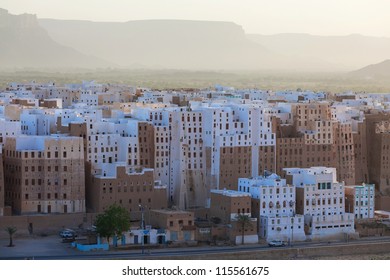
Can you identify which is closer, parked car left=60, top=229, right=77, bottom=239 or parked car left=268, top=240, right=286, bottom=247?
parked car left=60, top=229, right=77, bottom=239

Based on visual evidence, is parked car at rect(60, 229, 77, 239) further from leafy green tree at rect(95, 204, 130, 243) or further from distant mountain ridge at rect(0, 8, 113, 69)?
distant mountain ridge at rect(0, 8, 113, 69)

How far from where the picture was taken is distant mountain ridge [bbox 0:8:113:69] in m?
34.6

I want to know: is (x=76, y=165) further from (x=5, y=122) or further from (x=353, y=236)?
(x=353, y=236)

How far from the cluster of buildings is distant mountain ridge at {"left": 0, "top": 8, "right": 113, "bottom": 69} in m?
4.85

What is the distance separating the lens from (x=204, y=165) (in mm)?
25422

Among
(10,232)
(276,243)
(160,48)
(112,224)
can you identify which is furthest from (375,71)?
(10,232)

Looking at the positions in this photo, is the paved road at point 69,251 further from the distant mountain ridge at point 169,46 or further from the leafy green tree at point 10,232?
the distant mountain ridge at point 169,46

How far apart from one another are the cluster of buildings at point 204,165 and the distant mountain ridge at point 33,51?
4.85 meters

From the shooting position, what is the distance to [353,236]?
2338 centimetres

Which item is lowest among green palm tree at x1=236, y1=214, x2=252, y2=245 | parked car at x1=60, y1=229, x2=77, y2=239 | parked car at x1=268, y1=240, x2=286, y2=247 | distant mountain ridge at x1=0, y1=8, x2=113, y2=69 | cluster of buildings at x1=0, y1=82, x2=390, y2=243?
parked car at x1=268, y1=240, x2=286, y2=247

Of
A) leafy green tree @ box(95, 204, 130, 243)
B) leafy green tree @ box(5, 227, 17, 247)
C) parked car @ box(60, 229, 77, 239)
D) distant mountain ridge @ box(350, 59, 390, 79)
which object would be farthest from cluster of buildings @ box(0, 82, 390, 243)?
distant mountain ridge @ box(350, 59, 390, 79)

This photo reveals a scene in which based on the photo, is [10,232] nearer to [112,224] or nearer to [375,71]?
[112,224]

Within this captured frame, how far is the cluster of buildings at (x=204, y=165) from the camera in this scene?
74.4 feet

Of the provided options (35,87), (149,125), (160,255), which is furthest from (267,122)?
(35,87)
